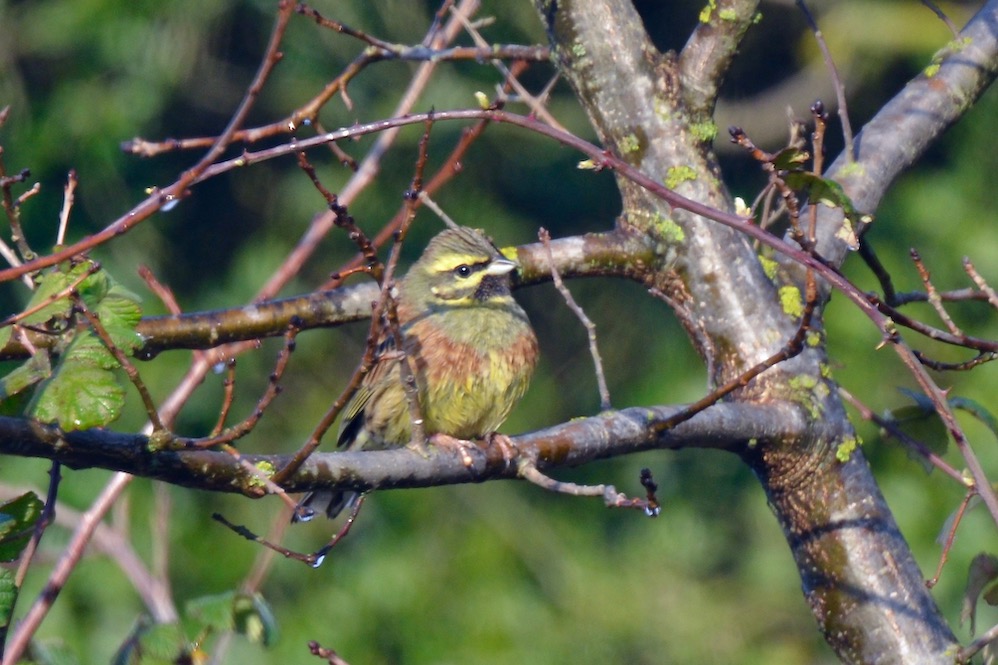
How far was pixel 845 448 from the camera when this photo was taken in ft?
10.3

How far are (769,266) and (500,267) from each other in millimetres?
809

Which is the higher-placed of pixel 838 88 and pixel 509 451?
pixel 838 88

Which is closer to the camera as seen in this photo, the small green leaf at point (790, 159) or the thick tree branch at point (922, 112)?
the small green leaf at point (790, 159)

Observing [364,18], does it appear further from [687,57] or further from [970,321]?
[687,57]

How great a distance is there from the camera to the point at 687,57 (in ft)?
11.4

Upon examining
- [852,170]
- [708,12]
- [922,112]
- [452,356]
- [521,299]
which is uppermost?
[708,12]

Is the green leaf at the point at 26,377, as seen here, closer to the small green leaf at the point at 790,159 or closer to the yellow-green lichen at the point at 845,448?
the small green leaf at the point at 790,159

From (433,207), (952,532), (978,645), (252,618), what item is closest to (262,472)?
(252,618)

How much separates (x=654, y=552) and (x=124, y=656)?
5.91 m

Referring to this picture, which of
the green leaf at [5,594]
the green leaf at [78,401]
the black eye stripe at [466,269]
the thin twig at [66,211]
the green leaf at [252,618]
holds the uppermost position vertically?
the green leaf at [78,401]

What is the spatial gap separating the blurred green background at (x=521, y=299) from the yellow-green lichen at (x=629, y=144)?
13.1 feet

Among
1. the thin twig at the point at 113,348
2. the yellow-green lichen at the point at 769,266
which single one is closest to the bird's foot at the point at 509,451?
the thin twig at the point at 113,348

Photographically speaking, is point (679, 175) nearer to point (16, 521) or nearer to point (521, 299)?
point (16, 521)

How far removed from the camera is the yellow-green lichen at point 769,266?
343 cm
